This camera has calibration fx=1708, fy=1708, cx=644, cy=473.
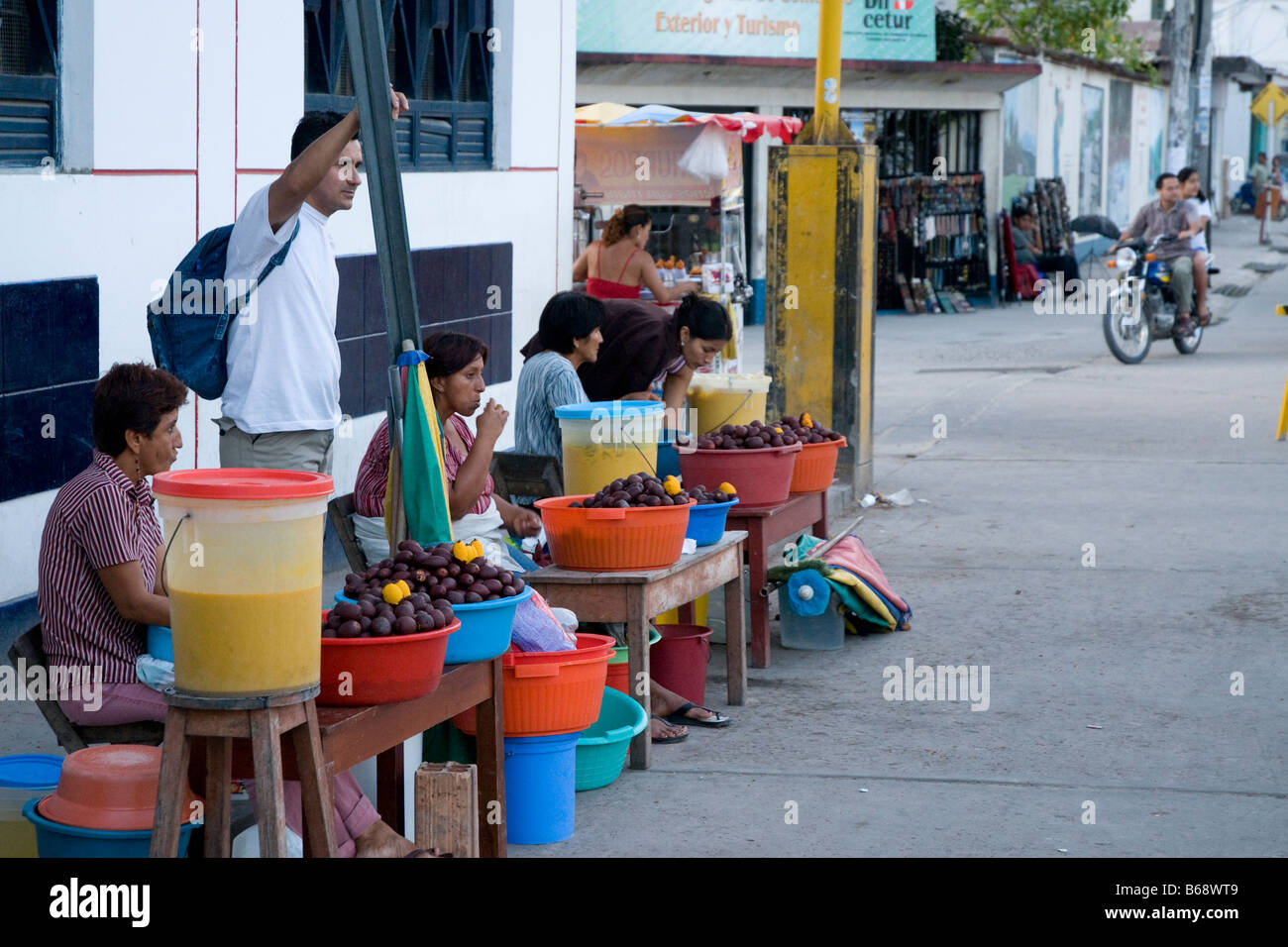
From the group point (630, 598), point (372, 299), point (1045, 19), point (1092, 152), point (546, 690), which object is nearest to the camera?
point (546, 690)

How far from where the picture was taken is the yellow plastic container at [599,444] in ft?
20.5

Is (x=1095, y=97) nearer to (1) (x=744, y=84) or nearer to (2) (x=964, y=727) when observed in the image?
(1) (x=744, y=84)

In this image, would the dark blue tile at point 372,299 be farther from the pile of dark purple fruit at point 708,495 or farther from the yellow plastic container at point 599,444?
the pile of dark purple fruit at point 708,495

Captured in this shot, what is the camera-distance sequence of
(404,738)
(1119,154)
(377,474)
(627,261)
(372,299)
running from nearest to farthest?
(404,738)
(377,474)
(372,299)
(627,261)
(1119,154)

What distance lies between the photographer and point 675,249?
15.4 m

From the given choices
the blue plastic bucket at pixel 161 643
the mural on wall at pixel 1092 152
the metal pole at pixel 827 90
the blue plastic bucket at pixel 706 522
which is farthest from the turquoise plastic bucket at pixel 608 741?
the mural on wall at pixel 1092 152

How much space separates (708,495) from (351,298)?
9.80 feet

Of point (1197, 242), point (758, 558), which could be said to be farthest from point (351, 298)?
point (1197, 242)

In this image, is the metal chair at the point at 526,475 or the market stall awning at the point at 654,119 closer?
the metal chair at the point at 526,475

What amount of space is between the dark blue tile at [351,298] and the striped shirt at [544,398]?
1632 mm

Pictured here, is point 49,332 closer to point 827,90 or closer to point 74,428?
point 74,428

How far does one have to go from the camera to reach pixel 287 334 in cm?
527

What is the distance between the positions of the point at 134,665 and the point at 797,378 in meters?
6.62
